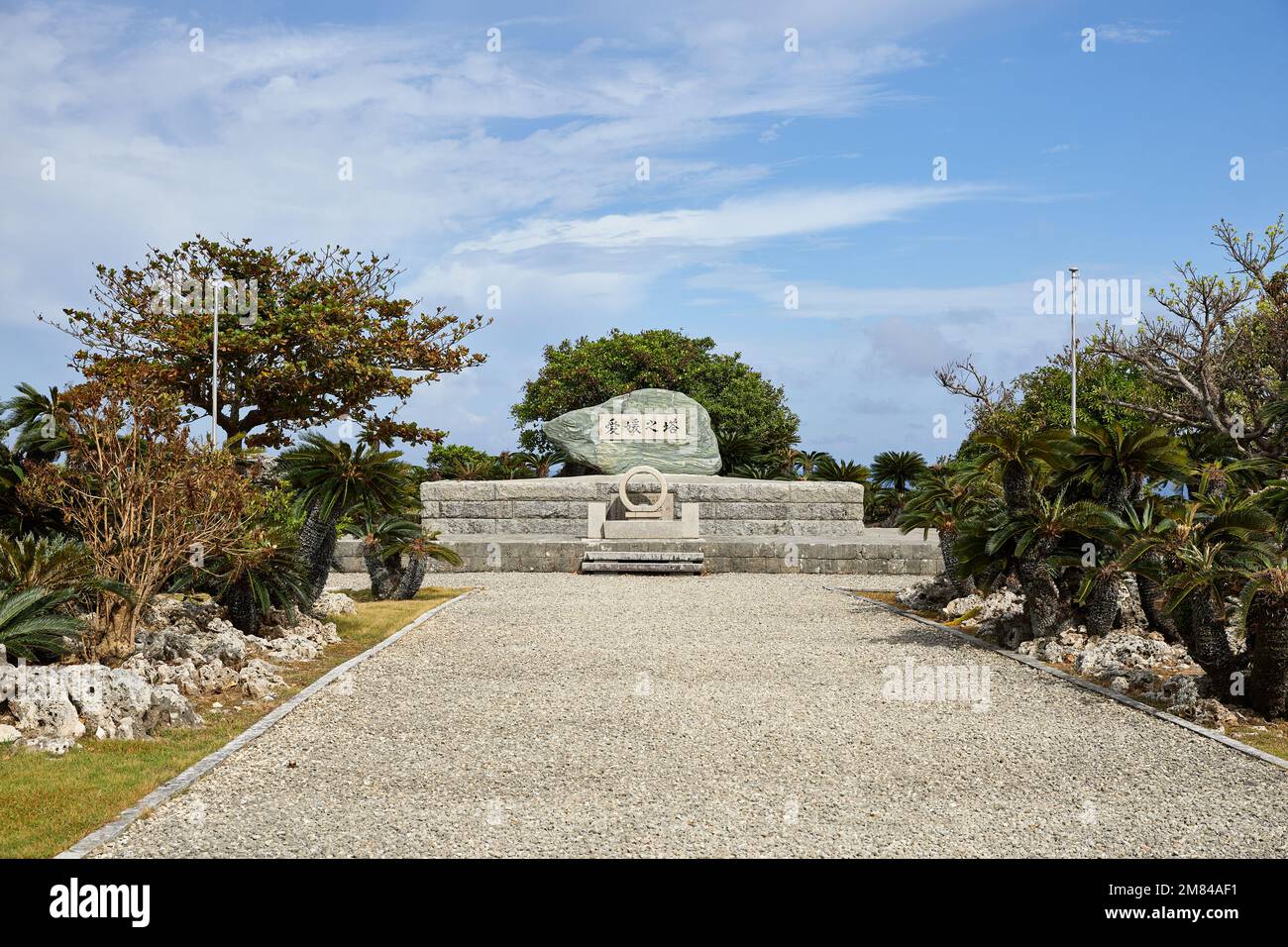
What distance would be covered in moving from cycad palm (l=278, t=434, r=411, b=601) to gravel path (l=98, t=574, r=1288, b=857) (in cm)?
214

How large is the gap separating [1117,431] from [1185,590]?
110 inches

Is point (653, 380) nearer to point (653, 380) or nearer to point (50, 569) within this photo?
point (653, 380)

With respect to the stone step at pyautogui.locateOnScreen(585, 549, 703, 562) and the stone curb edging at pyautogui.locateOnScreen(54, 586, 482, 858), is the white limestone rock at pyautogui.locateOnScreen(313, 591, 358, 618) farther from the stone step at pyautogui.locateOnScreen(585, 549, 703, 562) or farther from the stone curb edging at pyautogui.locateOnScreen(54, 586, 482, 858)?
the stone step at pyautogui.locateOnScreen(585, 549, 703, 562)

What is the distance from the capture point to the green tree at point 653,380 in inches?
1510

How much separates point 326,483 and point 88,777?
5.89 m

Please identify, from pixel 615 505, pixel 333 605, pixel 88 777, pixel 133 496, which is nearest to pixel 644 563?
pixel 615 505

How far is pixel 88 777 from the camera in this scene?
6.33 meters

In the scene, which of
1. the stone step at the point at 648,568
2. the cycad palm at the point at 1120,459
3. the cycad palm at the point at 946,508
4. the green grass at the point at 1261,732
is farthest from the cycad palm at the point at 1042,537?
the stone step at the point at 648,568

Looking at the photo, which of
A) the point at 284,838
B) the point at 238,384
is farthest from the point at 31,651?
the point at 238,384

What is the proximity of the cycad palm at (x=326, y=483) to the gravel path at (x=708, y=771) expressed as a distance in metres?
2.14

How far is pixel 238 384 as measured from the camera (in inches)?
1051

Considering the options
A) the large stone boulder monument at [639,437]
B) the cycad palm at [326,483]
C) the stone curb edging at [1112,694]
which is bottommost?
the stone curb edging at [1112,694]

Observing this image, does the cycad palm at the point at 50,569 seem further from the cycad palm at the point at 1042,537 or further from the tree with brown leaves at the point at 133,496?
the cycad palm at the point at 1042,537
